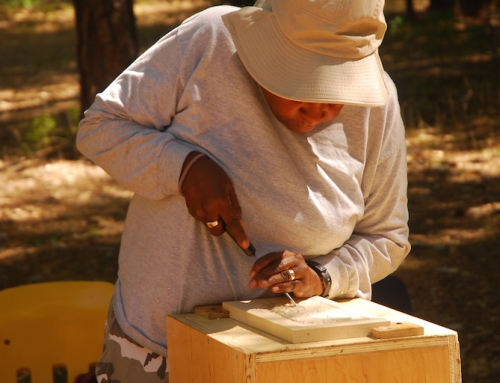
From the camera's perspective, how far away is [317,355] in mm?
1559

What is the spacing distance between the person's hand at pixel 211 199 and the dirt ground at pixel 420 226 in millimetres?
2343

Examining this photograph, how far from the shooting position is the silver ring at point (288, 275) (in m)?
1.81

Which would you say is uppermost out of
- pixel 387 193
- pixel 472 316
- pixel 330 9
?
pixel 330 9

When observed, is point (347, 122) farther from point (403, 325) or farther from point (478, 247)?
point (478, 247)

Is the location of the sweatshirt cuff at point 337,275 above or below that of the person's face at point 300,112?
below

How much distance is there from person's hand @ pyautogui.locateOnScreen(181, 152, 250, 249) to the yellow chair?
54.3 inches

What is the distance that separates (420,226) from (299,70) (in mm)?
3742

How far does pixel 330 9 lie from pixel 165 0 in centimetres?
1416

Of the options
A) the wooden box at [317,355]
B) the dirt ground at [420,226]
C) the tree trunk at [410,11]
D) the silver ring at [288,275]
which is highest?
the tree trunk at [410,11]

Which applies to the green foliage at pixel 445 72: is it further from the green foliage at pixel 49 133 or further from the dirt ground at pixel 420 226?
the green foliage at pixel 49 133

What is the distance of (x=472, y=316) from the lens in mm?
4141

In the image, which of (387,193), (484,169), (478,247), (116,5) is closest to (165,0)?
(116,5)

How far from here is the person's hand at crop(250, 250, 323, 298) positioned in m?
1.79

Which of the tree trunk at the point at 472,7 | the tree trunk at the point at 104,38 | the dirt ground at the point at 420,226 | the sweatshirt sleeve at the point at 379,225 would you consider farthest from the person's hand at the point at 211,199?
the tree trunk at the point at 472,7
